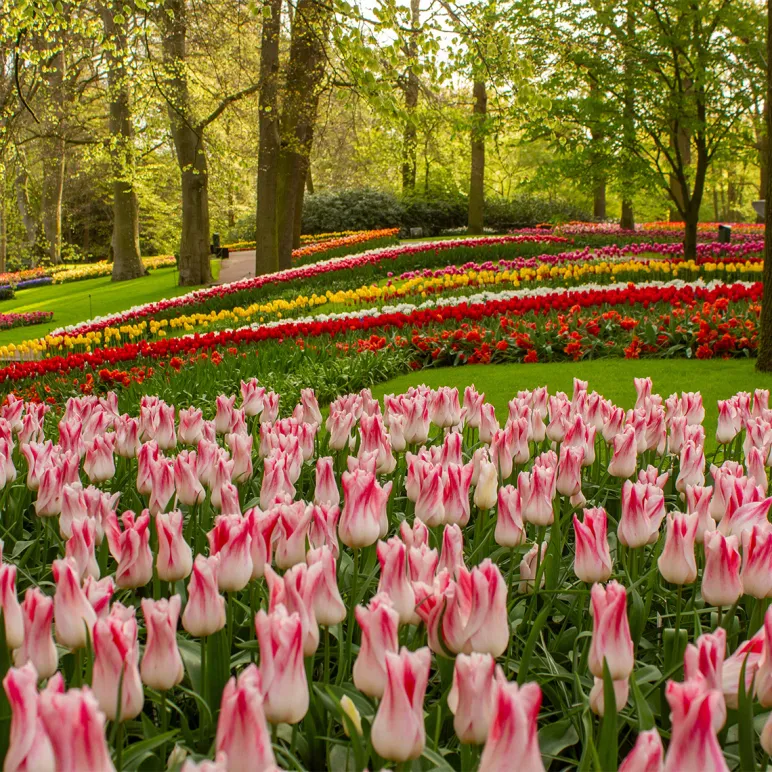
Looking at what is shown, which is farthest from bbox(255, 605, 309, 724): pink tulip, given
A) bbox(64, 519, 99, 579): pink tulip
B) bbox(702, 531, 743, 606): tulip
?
bbox(702, 531, 743, 606): tulip

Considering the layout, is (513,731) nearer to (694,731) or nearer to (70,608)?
(694,731)

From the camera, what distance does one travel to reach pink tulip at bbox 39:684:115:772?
3.29 feet

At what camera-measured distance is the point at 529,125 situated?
41.9 ft

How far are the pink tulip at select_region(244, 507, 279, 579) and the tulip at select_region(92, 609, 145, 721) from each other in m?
0.44

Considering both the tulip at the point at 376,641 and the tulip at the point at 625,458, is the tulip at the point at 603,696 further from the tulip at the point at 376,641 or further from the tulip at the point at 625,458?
the tulip at the point at 625,458

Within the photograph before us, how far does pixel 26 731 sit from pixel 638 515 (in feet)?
4.84

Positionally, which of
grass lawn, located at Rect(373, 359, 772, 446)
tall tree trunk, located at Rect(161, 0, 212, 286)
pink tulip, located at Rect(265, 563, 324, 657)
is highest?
tall tree trunk, located at Rect(161, 0, 212, 286)

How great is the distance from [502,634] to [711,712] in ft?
1.53

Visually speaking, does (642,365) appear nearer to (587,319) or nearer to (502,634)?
(587,319)

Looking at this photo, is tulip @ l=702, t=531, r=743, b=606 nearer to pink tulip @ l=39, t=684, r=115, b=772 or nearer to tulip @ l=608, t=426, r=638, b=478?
tulip @ l=608, t=426, r=638, b=478

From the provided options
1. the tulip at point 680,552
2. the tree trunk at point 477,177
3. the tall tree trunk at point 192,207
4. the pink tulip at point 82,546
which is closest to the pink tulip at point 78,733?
the pink tulip at point 82,546

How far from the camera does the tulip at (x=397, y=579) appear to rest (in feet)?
5.09

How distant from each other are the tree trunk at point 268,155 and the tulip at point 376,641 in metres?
14.3

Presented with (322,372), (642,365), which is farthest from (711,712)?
(642,365)
